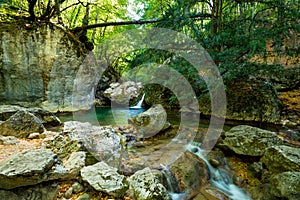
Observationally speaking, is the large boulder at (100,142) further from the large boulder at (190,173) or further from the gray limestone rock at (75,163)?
the large boulder at (190,173)

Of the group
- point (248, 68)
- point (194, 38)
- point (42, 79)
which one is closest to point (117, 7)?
point (42, 79)

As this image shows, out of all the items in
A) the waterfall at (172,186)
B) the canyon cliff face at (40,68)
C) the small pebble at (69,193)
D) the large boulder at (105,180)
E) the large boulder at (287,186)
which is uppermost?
the canyon cliff face at (40,68)

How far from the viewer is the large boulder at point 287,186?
2536 mm

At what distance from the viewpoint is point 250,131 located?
4.24 metres

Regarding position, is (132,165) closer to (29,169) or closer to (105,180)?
(105,180)

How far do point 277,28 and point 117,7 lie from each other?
8.75 metres

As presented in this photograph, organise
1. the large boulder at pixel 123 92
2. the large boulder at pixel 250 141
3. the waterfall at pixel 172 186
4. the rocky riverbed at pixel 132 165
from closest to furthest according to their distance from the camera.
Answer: the rocky riverbed at pixel 132 165 < the waterfall at pixel 172 186 < the large boulder at pixel 250 141 < the large boulder at pixel 123 92

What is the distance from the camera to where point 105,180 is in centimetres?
242

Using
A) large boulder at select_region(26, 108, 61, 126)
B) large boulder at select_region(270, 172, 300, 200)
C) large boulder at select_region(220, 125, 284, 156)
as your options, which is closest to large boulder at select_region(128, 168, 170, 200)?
large boulder at select_region(270, 172, 300, 200)

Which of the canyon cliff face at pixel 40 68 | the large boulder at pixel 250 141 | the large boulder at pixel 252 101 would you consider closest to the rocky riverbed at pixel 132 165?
the large boulder at pixel 250 141

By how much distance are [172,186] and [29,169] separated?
2176 millimetres

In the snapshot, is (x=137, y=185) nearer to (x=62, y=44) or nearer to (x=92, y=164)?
(x=92, y=164)

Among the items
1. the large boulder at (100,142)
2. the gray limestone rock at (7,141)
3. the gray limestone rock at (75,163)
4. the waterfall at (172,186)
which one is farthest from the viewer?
the gray limestone rock at (7,141)

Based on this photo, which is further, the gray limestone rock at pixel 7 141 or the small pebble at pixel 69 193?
the gray limestone rock at pixel 7 141
